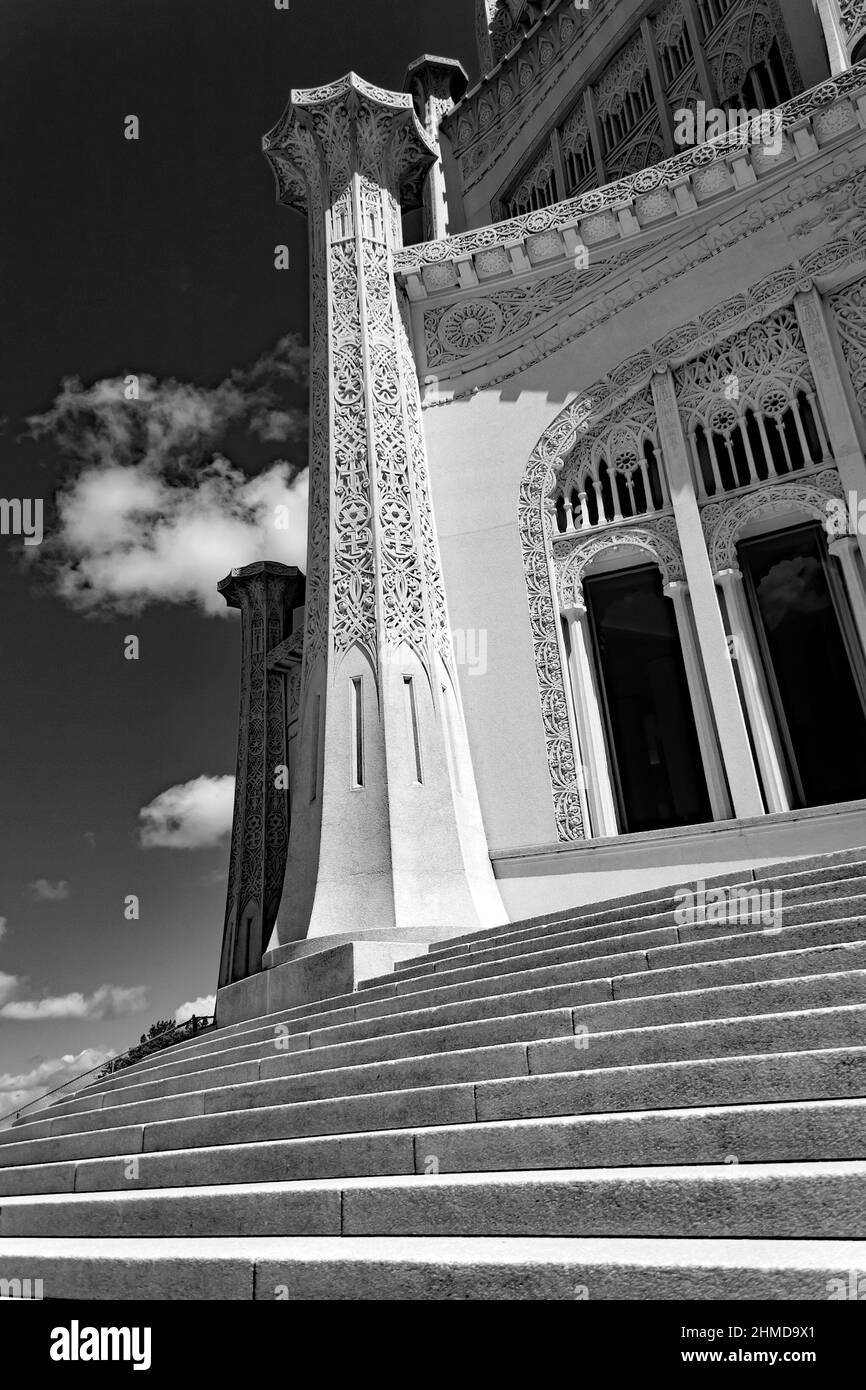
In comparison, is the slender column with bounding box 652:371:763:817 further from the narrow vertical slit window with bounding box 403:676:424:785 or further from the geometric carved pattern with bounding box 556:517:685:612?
the narrow vertical slit window with bounding box 403:676:424:785

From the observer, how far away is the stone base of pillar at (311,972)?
6.83m

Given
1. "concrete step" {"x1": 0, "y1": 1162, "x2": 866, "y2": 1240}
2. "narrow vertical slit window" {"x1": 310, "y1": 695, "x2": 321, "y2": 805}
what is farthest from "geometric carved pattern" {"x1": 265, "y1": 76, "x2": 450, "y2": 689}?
"concrete step" {"x1": 0, "y1": 1162, "x2": 866, "y2": 1240}

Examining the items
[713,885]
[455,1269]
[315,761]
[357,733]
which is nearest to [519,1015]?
[713,885]

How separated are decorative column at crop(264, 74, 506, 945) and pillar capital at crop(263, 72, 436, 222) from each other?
0.7 inches

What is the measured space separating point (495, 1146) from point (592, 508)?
9.23 metres

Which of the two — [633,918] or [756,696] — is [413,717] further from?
[633,918]

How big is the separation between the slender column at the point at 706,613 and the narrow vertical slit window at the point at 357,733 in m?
3.67

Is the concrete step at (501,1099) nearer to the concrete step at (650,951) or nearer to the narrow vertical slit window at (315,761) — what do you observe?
the concrete step at (650,951)

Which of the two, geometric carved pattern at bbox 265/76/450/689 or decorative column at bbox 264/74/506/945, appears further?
geometric carved pattern at bbox 265/76/450/689

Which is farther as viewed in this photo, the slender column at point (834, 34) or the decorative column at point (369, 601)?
the slender column at point (834, 34)

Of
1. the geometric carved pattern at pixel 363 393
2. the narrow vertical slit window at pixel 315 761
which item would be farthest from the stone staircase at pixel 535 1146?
the geometric carved pattern at pixel 363 393

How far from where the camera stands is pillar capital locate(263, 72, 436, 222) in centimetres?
1213

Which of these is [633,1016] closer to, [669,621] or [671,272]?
[669,621]

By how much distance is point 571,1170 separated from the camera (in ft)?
8.86
